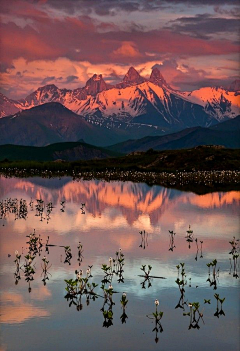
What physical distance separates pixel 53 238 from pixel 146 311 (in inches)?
663

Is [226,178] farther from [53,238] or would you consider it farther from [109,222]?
[53,238]

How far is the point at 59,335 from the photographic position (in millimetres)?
21109

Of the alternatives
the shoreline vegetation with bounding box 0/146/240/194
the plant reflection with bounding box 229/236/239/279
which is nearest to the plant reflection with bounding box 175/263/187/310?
the plant reflection with bounding box 229/236/239/279

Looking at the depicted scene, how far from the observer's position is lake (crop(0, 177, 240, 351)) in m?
21.2

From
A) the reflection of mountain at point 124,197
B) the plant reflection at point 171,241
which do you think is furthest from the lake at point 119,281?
the reflection of mountain at point 124,197

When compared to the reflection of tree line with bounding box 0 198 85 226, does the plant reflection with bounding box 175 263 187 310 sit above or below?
below

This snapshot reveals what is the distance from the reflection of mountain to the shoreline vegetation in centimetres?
2116

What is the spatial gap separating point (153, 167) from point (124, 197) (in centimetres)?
6242

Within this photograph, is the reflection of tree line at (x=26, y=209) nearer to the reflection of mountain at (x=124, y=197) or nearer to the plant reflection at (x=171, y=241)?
the reflection of mountain at (x=124, y=197)

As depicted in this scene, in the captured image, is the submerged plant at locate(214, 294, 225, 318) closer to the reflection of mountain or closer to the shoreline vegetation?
the reflection of mountain

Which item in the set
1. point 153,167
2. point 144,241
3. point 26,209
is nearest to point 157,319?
point 144,241

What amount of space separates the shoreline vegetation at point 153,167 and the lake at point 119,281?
55236mm

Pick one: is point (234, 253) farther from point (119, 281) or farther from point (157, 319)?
point (157, 319)

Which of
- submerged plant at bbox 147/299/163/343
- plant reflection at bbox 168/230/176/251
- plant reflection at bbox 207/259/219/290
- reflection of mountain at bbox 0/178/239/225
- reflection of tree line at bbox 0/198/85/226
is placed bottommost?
submerged plant at bbox 147/299/163/343
